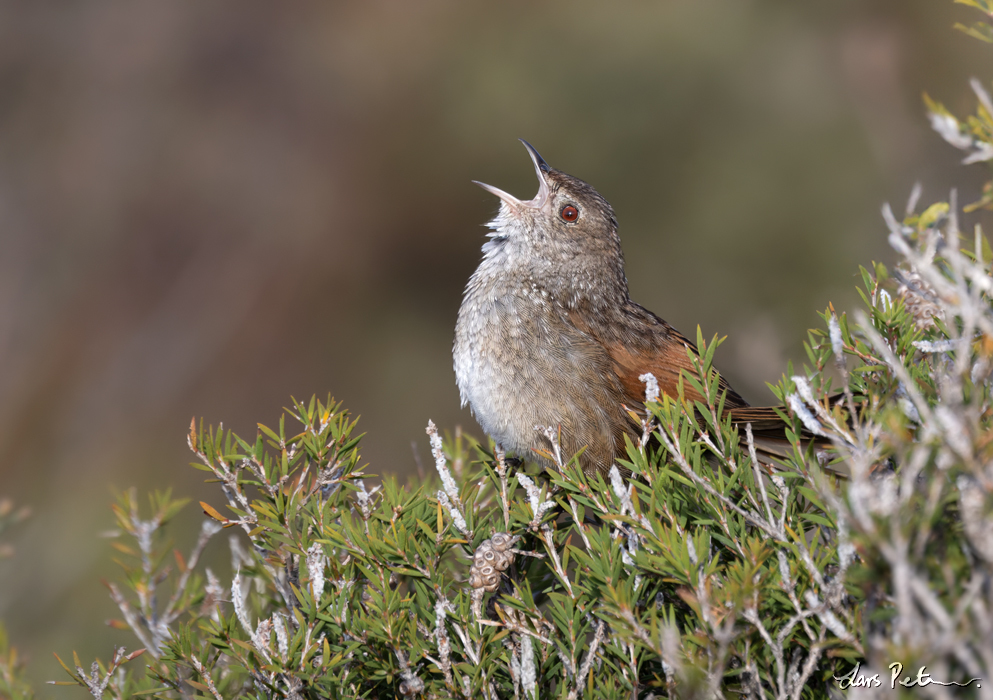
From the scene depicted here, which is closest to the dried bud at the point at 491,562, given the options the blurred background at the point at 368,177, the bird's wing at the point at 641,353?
the bird's wing at the point at 641,353

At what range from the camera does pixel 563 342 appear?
2875 millimetres

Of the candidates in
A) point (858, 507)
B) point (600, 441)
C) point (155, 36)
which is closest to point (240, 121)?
point (155, 36)

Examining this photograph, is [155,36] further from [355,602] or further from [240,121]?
[355,602]

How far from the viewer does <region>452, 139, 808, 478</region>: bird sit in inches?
105

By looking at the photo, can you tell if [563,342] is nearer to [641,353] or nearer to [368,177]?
[641,353]

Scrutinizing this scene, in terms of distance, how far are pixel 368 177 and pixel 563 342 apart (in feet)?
18.4

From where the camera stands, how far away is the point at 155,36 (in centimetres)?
789

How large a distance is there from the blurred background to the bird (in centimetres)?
258

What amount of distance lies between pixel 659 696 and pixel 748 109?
257 inches
